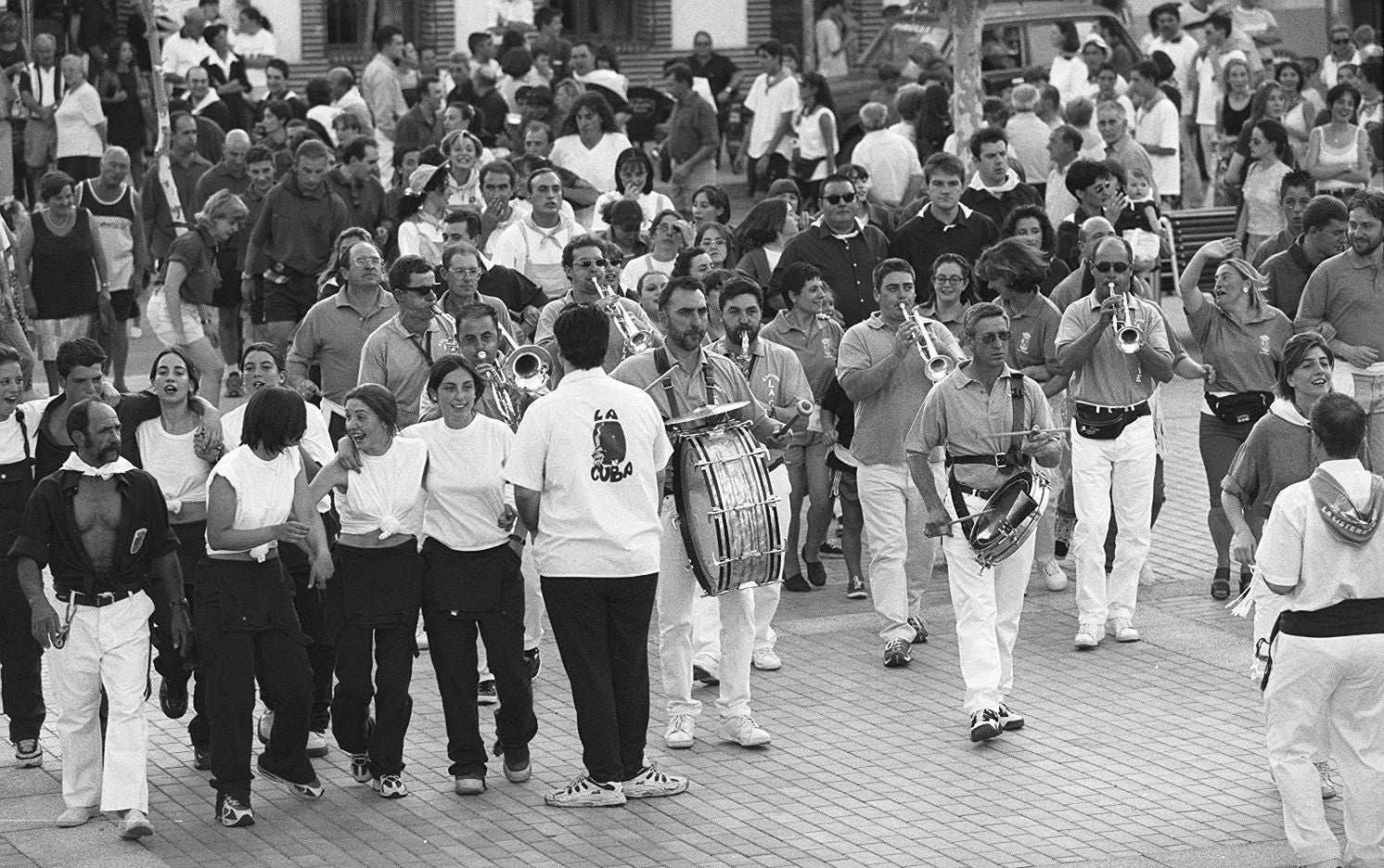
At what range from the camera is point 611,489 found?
858 centimetres

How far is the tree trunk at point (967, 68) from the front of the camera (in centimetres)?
1966

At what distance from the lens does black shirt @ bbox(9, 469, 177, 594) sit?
8.44 meters

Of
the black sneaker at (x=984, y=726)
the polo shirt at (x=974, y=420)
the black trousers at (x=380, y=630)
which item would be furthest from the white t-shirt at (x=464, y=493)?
the black sneaker at (x=984, y=726)

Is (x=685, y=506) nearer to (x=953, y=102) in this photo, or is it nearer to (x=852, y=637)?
(x=852, y=637)

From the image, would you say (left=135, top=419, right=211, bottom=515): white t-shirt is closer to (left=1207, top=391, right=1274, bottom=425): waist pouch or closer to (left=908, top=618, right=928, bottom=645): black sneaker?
(left=908, top=618, right=928, bottom=645): black sneaker

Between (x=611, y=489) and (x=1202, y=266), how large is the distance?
14.7 ft

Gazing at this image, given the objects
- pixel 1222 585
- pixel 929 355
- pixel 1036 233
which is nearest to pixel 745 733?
pixel 929 355

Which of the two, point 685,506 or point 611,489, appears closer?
point 611,489

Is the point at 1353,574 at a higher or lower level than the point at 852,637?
higher

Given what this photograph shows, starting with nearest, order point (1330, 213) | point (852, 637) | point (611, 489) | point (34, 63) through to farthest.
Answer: point (611, 489), point (852, 637), point (1330, 213), point (34, 63)

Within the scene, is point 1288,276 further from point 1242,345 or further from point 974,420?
point 974,420

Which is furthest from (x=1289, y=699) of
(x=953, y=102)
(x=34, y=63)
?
(x=34, y=63)

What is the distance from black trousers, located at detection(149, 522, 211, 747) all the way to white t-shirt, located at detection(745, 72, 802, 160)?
47.8 ft

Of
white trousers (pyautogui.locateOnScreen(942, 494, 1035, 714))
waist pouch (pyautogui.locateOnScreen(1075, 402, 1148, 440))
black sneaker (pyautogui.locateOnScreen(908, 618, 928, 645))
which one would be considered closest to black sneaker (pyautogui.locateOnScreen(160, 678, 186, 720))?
white trousers (pyautogui.locateOnScreen(942, 494, 1035, 714))
